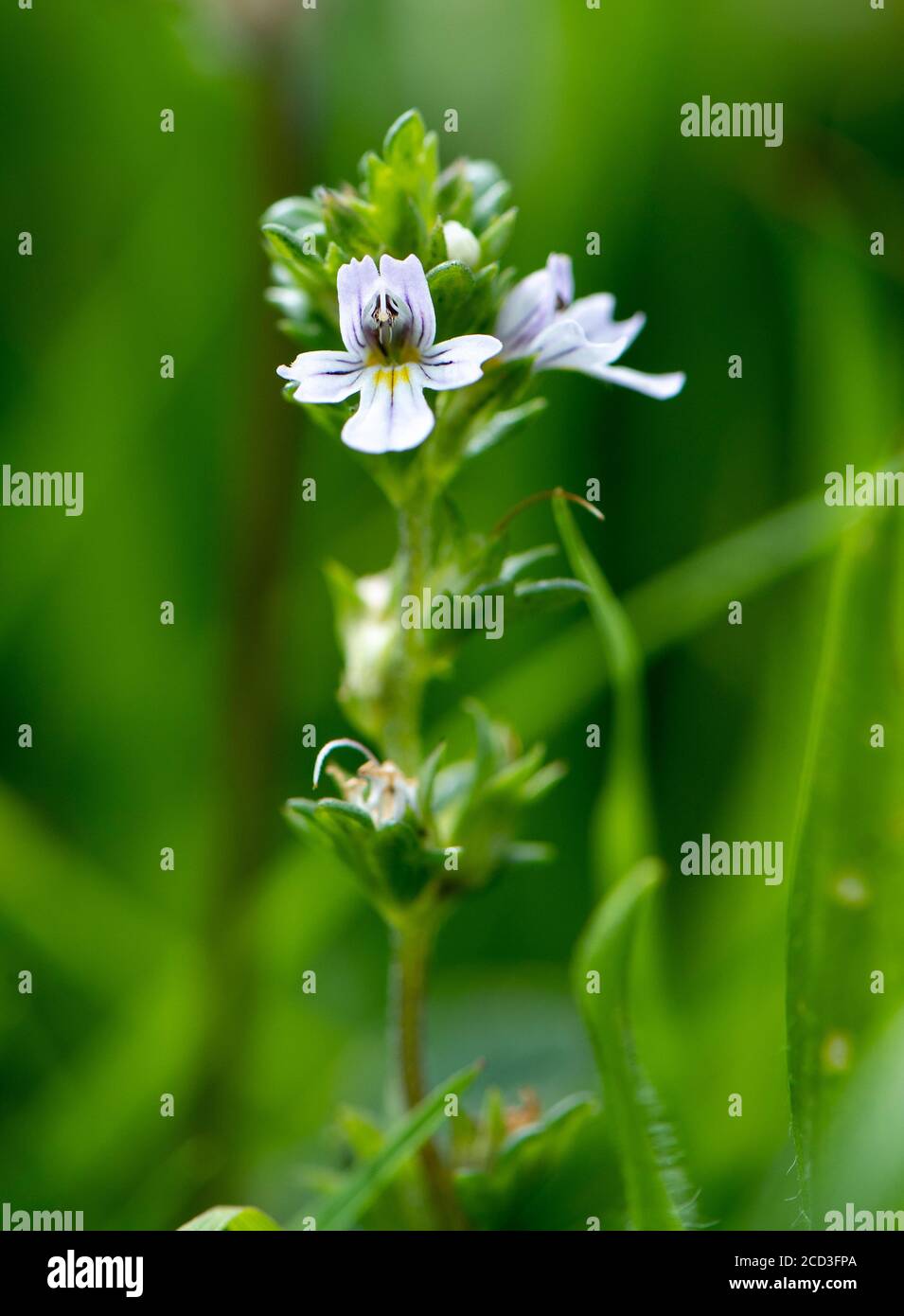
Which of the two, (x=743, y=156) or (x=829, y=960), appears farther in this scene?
(x=743, y=156)

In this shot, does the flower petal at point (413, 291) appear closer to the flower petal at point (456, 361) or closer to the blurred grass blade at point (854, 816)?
the flower petal at point (456, 361)

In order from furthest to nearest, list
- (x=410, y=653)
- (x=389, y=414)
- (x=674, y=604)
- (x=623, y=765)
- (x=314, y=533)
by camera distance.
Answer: (x=314, y=533)
(x=674, y=604)
(x=623, y=765)
(x=410, y=653)
(x=389, y=414)

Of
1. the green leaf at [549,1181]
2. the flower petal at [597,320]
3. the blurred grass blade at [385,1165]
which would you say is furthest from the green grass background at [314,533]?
the flower petal at [597,320]

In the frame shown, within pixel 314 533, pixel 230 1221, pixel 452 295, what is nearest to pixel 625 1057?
pixel 230 1221

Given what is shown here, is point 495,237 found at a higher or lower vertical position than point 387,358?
higher

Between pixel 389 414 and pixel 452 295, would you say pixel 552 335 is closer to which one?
pixel 452 295
